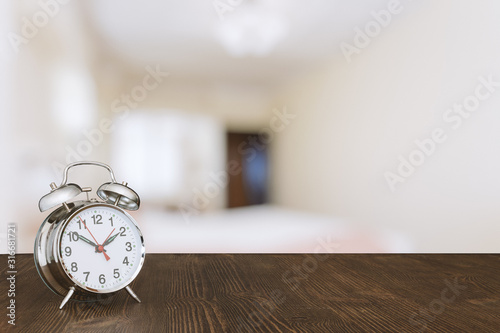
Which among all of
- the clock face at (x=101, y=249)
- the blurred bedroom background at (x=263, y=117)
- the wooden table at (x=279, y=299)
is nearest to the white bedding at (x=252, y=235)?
the blurred bedroom background at (x=263, y=117)

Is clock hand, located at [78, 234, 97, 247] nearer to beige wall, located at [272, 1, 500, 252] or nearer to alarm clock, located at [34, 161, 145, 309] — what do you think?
alarm clock, located at [34, 161, 145, 309]

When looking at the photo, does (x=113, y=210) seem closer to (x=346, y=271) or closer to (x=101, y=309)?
(x=101, y=309)

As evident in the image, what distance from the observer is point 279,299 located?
81cm

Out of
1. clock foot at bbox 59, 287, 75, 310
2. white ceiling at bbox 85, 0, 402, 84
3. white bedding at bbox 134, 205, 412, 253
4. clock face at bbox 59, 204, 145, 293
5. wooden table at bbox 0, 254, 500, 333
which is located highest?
white ceiling at bbox 85, 0, 402, 84

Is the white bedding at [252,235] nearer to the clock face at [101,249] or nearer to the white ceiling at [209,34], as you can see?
the white ceiling at [209,34]

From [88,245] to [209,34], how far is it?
4.83 feet

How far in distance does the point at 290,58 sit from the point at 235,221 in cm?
86

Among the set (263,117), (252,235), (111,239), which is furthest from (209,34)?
(111,239)

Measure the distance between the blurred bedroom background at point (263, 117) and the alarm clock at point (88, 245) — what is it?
2.72 ft

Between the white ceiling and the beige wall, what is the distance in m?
0.14

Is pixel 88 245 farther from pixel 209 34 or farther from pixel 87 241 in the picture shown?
pixel 209 34

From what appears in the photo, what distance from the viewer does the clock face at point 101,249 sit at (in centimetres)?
77

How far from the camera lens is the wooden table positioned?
673 mm

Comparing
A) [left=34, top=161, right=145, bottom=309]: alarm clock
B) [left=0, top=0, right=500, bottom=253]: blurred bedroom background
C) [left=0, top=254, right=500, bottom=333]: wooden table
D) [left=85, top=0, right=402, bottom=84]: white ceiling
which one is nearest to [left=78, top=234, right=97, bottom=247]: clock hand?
[left=34, top=161, right=145, bottom=309]: alarm clock
